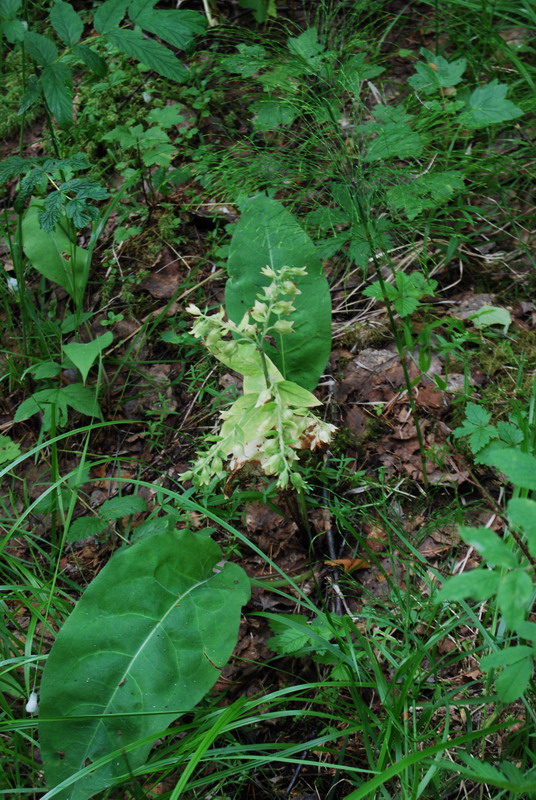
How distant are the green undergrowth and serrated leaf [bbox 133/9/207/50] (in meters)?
0.01

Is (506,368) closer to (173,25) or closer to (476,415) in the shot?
(476,415)

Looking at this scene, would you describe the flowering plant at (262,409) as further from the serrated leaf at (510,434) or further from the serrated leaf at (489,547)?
the serrated leaf at (489,547)

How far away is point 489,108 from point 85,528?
215 cm

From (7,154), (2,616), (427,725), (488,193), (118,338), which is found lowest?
(427,725)

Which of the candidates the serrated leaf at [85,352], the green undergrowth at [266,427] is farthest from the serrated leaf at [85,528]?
the serrated leaf at [85,352]

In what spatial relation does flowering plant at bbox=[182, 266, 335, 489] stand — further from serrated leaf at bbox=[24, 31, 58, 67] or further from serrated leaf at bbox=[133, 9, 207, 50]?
serrated leaf at bbox=[24, 31, 58, 67]

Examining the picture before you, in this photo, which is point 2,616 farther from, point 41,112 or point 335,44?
point 41,112

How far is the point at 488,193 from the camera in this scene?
2.73 m

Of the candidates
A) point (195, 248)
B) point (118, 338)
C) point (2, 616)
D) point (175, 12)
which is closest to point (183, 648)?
point (2, 616)

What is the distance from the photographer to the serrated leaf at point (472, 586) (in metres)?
0.96

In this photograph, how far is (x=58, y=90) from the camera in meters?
2.16

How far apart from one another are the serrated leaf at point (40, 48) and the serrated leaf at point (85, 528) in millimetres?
1631

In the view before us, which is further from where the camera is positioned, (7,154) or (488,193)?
(7,154)

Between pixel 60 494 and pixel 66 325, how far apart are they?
82cm
